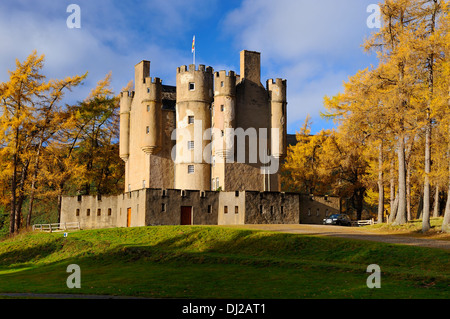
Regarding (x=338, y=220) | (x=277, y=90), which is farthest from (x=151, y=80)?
(x=338, y=220)

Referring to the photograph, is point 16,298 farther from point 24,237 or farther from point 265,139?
point 265,139

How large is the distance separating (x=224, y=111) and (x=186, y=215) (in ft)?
35.7

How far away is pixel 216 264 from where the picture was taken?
2783cm

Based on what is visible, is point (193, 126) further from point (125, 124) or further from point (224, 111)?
point (125, 124)

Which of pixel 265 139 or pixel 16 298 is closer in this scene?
pixel 16 298

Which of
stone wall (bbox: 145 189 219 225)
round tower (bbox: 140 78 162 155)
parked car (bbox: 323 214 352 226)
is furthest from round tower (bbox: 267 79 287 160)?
round tower (bbox: 140 78 162 155)

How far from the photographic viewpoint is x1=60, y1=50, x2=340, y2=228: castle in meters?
49.7

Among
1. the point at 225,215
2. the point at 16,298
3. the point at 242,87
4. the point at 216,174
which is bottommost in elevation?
the point at 16,298

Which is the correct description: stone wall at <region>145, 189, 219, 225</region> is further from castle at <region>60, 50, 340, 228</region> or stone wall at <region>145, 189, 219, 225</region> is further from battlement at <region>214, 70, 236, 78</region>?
battlement at <region>214, 70, 236, 78</region>

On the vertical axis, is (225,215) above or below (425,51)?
below

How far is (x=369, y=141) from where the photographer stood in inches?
1533

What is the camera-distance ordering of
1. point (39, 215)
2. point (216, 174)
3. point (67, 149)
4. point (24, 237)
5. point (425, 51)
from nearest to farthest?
point (425, 51) → point (24, 237) → point (216, 174) → point (67, 149) → point (39, 215)
